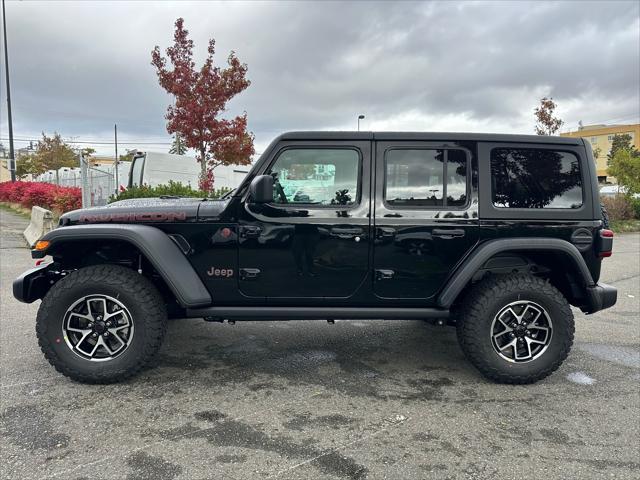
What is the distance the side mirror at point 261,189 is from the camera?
321 cm

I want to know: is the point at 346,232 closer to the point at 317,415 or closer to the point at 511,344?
the point at 317,415

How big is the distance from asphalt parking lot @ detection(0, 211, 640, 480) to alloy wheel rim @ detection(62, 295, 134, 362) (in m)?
0.27

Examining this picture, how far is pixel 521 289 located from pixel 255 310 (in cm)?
200

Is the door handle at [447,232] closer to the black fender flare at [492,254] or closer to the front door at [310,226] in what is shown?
the black fender flare at [492,254]

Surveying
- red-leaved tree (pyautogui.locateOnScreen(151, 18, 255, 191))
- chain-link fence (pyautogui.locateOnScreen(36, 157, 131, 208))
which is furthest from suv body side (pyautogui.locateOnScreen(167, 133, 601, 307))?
red-leaved tree (pyautogui.locateOnScreen(151, 18, 255, 191))

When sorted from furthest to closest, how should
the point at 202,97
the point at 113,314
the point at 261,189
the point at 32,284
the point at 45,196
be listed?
the point at 45,196, the point at 202,97, the point at 32,284, the point at 113,314, the point at 261,189

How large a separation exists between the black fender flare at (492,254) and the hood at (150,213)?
1794 millimetres

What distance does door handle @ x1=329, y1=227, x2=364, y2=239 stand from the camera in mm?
3389

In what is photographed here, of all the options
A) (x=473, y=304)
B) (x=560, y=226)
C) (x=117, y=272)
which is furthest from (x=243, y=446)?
(x=560, y=226)

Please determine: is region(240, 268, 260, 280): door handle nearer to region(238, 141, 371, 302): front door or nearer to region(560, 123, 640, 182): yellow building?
region(238, 141, 371, 302): front door

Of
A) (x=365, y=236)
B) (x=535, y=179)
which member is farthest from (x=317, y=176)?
(x=535, y=179)

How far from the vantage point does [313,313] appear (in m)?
3.45

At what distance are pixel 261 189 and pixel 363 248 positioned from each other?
0.87 metres

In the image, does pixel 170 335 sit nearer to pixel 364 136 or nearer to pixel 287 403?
pixel 287 403
